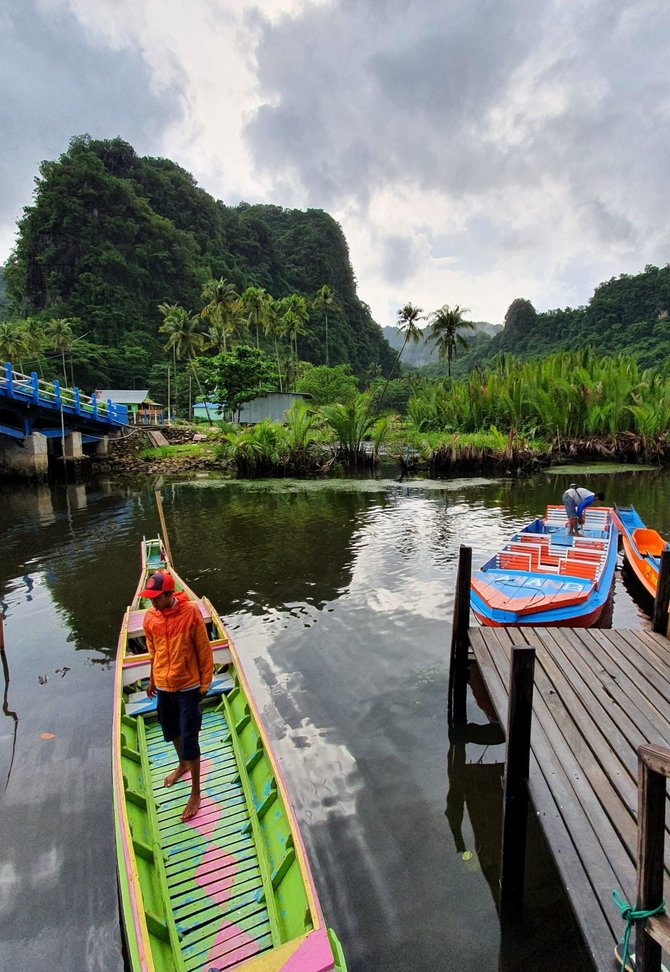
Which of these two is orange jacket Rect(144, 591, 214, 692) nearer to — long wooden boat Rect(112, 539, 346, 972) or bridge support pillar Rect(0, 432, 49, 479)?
long wooden boat Rect(112, 539, 346, 972)

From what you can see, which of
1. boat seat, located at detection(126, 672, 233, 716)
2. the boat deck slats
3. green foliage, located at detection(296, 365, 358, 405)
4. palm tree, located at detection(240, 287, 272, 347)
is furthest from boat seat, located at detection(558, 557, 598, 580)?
palm tree, located at detection(240, 287, 272, 347)

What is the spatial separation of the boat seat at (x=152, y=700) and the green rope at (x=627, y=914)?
388 centimetres

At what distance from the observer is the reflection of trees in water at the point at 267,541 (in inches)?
413

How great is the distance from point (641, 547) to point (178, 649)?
35.5ft

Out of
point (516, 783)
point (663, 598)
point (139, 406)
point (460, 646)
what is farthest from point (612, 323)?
point (516, 783)

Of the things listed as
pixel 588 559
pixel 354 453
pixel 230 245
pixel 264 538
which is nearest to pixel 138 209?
pixel 230 245

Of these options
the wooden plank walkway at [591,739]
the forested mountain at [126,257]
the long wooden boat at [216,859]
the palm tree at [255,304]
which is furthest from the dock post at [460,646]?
the forested mountain at [126,257]

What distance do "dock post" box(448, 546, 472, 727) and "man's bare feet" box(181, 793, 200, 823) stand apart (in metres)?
3.02

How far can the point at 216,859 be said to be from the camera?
3.63 metres

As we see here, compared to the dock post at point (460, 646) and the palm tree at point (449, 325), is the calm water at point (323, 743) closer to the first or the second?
the dock post at point (460, 646)

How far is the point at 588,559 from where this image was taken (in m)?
9.07

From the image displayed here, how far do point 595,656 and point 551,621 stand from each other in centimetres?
144

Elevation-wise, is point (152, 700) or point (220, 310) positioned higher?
point (220, 310)

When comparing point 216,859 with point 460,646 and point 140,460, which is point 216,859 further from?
point 140,460
